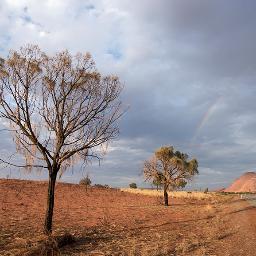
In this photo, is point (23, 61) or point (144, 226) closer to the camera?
point (23, 61)

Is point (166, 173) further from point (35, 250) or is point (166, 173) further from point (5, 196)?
point (35, 250)

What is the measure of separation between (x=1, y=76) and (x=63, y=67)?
2.98 metres

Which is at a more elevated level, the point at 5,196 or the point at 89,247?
the point at 5,196

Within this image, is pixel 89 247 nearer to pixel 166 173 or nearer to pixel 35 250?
pixel 35 250

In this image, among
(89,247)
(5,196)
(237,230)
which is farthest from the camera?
(5,196)

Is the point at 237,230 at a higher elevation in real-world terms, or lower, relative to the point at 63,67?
lower

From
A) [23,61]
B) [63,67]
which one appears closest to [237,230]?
[63,67]

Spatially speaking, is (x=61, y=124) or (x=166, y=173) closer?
(x=61, y=124)

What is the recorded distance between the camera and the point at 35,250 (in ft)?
51.1

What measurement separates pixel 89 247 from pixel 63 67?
871cm

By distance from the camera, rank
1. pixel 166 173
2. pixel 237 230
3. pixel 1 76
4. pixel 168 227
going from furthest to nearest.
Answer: pixel 166 173 < pixel 168 227 < pixel 237 230 < pixel 1 76

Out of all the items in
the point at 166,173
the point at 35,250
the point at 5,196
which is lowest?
the point at 35,250

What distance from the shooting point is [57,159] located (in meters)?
20.6

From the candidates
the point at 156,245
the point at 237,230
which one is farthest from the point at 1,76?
the point at 237,230
